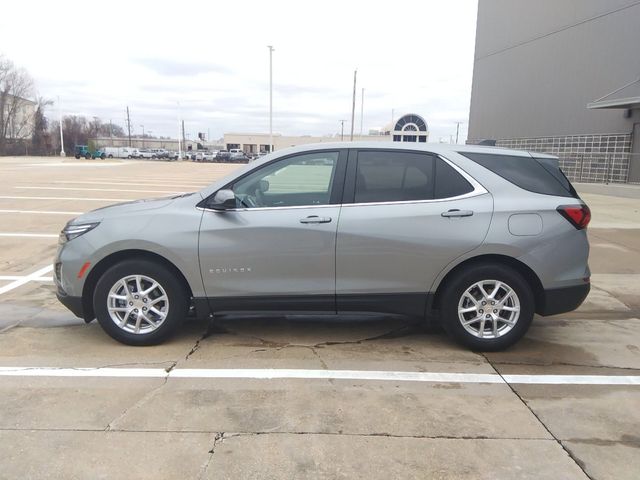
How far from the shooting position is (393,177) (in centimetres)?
446

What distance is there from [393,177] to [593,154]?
1928cm

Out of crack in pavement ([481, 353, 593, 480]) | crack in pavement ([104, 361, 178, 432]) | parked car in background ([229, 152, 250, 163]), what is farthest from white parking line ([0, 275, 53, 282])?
parked car in background ([229, 152, 250, 163])

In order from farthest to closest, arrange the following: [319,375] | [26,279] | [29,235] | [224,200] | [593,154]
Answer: [593,154] → [29,235] → [26,279] → [224,200] → [319,375]

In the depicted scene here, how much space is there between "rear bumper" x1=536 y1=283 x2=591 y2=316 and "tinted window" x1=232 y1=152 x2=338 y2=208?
2.06m

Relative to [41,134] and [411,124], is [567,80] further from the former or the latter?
[41,134]

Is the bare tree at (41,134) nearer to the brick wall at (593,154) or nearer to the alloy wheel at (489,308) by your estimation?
the brick wall at (593,154)

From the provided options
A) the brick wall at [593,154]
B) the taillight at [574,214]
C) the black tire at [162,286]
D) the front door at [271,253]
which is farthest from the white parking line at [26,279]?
the brick wall at [593,154]

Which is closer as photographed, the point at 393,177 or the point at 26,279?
the point at 393,177

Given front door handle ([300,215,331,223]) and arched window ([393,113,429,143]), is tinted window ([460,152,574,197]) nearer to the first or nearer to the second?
front door handle ([300,215,331,223])

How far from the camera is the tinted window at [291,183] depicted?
14.7 feet

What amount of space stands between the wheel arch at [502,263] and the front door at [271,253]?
96 cm

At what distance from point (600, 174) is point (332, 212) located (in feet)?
65.8

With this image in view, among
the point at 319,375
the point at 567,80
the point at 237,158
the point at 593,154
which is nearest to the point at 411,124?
the point at 567,80

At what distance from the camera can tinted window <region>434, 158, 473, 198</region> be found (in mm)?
4379
